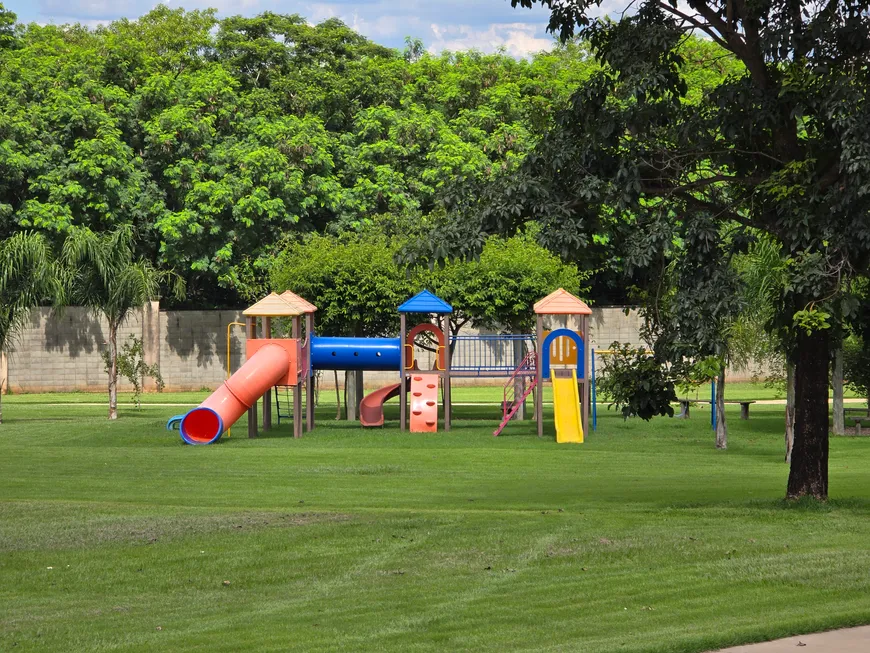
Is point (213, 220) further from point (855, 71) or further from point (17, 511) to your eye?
point (855, 71)

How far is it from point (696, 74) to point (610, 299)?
8.58 m

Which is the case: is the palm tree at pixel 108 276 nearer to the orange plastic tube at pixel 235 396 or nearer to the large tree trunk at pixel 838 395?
the orange plastic tube at pixel 235 396

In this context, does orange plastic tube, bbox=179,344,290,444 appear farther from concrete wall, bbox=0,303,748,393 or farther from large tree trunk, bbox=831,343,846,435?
concrete wall, bbox=0,303,748,393

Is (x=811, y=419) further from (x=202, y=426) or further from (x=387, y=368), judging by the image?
(x=387, y=368)

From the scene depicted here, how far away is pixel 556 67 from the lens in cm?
4222

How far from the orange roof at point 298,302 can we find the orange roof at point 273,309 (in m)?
0.17

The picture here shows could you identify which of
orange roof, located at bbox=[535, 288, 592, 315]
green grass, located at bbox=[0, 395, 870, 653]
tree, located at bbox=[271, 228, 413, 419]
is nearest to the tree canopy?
tree, located at bbox=[271, 228, 413, 419]

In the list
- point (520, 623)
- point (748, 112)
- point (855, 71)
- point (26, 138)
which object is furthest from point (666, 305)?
point (26, 138)

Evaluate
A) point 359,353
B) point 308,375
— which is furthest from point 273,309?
point 359,353

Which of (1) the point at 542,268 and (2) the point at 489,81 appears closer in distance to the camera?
(1) the point at 542,268

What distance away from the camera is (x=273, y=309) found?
25.5 metres

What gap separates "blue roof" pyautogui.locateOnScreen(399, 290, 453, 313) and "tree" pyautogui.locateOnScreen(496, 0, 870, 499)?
11.7 metres

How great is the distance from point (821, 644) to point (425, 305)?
750 inches

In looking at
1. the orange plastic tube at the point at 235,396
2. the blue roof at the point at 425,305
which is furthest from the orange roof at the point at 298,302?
the blue roof at the point at 425,305
